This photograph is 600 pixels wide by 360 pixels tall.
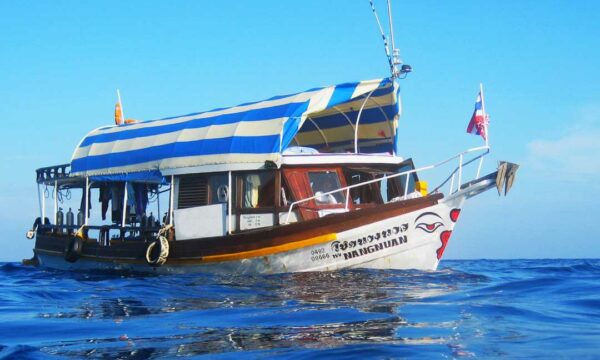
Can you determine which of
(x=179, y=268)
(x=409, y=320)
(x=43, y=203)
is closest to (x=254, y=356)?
(x=409, y=320)

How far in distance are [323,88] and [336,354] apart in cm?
974

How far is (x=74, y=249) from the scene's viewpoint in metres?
17.8

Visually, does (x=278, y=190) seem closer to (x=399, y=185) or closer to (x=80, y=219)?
(x=399, y=185)

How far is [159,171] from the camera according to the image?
16047 millimetres

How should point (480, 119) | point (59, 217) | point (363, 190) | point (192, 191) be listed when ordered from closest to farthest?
1. point (480, 119)
2. point (192, 191)
3. point (363, 190)
4. point (59, 217)

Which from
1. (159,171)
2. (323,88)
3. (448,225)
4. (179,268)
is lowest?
(179,268)

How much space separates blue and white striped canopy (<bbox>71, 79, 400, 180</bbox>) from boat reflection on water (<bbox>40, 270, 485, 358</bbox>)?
2885 millimetres

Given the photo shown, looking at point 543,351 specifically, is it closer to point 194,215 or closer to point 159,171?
point 194,215

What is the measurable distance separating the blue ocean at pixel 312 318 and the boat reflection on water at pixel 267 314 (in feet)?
0.05

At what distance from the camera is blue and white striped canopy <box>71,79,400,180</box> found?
14594mm

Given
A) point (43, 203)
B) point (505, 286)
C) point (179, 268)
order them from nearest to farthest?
point (505, 286) < point (179, 268) < point (43, 203)

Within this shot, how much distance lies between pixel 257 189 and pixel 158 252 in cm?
248

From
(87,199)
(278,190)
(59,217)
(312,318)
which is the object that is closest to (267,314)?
(312,318)

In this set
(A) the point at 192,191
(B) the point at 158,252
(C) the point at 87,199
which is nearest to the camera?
(B) the point at 158,252
